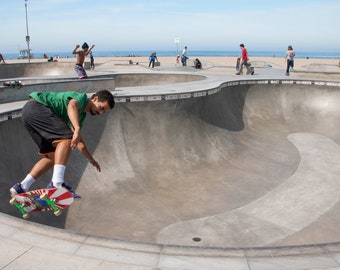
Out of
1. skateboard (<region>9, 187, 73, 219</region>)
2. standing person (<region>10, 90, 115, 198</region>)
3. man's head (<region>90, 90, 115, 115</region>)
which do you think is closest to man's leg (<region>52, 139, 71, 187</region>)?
standing person (<region>10, 90, 115, 198</region>)

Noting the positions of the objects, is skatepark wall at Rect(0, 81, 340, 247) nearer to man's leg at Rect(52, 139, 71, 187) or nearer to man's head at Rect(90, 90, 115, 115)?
man's leg at Rect(52, 139, 71, 187)

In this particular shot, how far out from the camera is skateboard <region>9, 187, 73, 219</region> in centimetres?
385

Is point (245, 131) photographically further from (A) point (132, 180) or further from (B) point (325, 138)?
(A) point (132, 180)

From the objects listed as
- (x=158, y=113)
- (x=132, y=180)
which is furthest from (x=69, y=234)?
(x=158, y=113)

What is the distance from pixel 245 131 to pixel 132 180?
620 cm

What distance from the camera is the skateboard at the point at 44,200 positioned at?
385 cm

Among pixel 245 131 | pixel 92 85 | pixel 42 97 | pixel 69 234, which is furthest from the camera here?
pixel 245 131

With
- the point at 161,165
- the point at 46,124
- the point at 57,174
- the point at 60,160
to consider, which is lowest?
the point at 161,165

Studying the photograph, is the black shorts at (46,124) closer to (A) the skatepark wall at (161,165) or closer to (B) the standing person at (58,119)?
(B) the standing person at (58,119)

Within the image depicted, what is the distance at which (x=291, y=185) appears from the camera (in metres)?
8.68

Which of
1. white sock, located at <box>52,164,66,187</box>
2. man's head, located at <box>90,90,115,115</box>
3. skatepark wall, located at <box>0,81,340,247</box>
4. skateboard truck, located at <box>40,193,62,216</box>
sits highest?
man's head, located at <box>90,90,115,115</box>

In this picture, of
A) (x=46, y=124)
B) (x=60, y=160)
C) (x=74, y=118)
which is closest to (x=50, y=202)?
(x=60, y=160)

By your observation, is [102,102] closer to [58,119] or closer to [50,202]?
[58,119]

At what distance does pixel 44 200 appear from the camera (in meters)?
3.98
